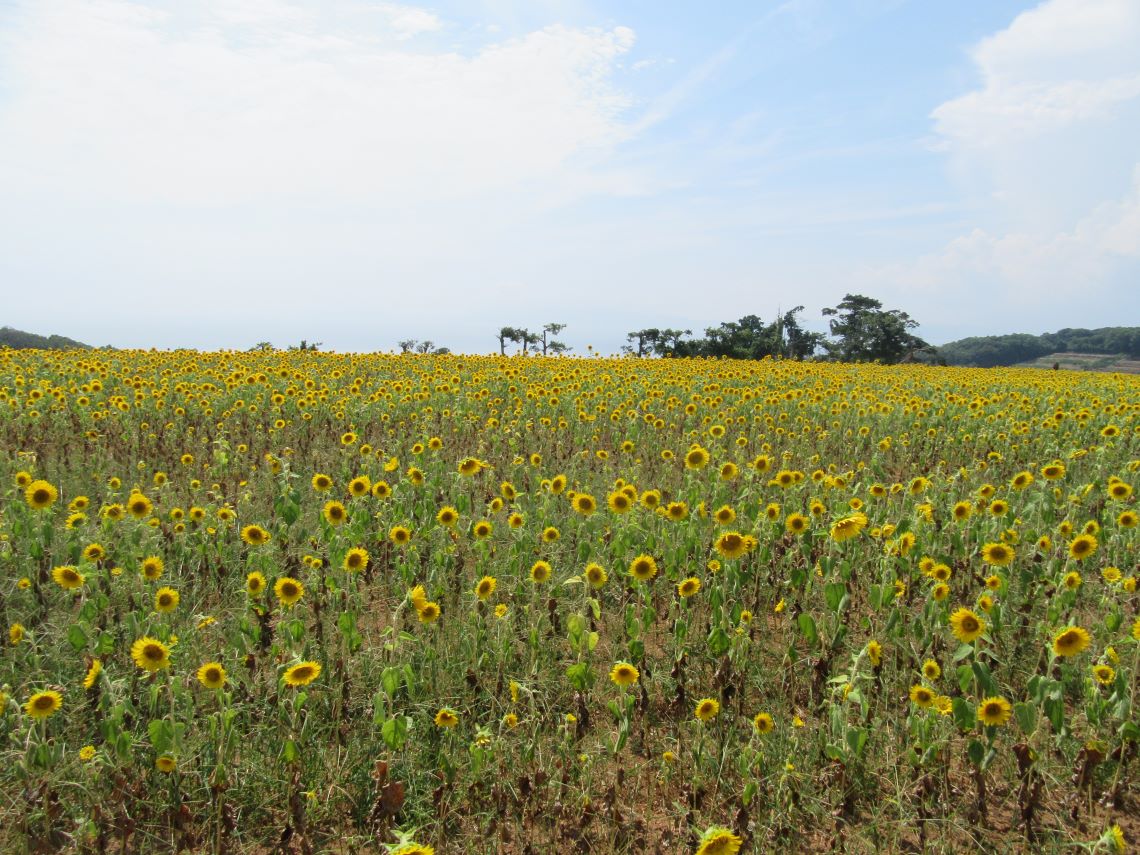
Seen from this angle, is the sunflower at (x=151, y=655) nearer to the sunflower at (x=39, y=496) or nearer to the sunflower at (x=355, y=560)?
the sunflower at (x=355, y=560)

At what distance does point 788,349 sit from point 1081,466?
40.4 m

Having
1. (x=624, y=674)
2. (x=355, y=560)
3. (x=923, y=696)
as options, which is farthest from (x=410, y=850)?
(x=923, y=696)

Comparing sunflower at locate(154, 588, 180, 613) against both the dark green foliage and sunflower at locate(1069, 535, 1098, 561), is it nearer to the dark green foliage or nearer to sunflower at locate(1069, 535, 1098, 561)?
sunflower at locate(1069, 535, 1098, 561)

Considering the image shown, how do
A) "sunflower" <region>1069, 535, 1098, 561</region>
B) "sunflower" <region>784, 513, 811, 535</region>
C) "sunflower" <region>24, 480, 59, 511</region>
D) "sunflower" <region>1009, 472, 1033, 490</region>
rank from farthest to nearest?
"sunflower" <region>1009, 472, 1033, 490</region> → "sunflower" <region>784, 513, 811, 535</region> → "sunflower" <region>24, 480, 59, 511</region> → "sunflower" <region>1069, 535, 1098, 561</region>

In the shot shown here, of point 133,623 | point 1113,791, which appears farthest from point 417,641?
point 1113,791

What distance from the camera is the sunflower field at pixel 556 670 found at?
2.49m

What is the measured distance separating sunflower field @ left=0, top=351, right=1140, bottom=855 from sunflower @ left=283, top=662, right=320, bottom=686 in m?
0.01

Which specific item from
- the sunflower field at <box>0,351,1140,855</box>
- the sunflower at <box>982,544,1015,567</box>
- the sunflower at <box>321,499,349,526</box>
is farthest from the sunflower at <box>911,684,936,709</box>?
the sunflower at <box>321,499,349,526</box>

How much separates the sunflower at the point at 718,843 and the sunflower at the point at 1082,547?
2.63 metres

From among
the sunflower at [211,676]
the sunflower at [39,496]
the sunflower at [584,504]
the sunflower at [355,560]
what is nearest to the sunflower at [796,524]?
the sunflower at [584,504]

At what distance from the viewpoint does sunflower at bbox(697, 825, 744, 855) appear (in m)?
1.94

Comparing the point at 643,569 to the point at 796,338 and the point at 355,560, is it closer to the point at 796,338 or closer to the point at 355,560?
the point at 355,560

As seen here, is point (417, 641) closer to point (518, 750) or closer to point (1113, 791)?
point (518, 750)

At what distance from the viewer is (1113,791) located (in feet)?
8.30
